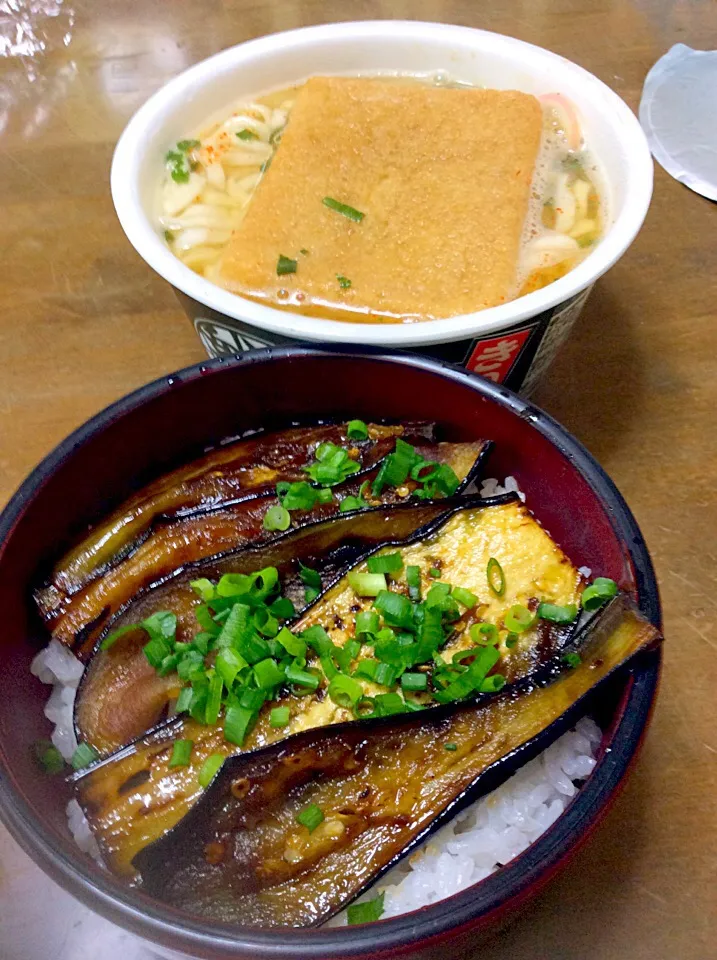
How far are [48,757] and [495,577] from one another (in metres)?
0.58

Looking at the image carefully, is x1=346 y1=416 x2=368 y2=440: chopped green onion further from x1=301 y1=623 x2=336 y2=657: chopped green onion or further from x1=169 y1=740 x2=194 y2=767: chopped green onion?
x1=169 y1=740 x2=194 y2=767: chopped green onion

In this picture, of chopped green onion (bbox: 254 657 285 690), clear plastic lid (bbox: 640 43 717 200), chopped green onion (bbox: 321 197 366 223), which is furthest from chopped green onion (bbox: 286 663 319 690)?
clear plastic lid (bbox: 640 43 717 200)

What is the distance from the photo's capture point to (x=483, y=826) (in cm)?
89

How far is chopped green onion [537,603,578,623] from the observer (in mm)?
915

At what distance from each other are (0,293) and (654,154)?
1638 mm

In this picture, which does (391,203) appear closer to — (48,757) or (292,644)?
(292,644)

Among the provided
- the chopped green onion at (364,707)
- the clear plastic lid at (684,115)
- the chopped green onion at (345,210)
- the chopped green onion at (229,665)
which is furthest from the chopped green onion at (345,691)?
the clear plastic lid at (684,115)

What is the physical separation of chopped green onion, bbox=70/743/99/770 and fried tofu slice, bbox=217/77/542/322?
728mm

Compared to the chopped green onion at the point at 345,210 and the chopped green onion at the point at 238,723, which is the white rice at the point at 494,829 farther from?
the chopped green onion at the point at 345,210

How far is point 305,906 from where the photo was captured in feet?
2.56

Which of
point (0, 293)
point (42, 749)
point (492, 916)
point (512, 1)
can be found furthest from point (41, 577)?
point (512, 1)

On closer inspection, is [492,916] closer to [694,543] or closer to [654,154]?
[694,543]

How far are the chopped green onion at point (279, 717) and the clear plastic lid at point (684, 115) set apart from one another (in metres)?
1.67

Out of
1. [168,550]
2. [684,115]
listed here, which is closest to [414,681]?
[168,550]
